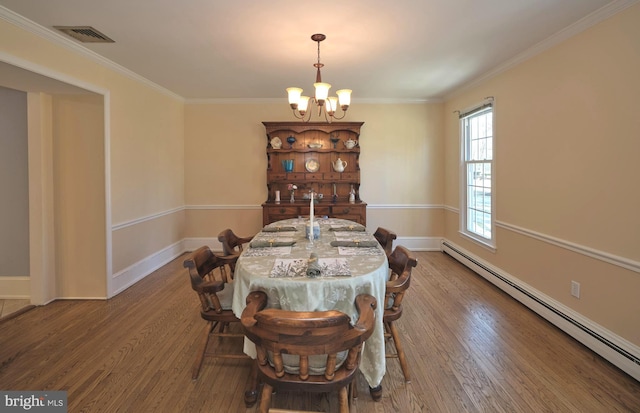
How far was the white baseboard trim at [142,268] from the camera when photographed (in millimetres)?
3588

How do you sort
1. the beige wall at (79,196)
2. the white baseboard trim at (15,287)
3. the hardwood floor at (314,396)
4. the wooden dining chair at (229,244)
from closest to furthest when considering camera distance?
the hardwood floor at (314,396) < the wooden dining chair at (229,244) < the beige wall at (79,196) < the white baseboard trim at (15,287)

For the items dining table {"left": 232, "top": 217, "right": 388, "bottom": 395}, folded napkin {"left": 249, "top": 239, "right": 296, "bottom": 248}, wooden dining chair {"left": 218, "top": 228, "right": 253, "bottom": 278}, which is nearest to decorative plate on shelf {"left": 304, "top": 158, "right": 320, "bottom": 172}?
wooden dining chair {"left": 218, "top": 228, "right": 253, "bottom": 278}

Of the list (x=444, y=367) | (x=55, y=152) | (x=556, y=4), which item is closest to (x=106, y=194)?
(x=55, y=152)

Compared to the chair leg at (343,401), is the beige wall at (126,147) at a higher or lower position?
higher

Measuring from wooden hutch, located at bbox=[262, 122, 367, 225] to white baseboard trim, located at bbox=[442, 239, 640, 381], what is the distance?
2034 millimetres

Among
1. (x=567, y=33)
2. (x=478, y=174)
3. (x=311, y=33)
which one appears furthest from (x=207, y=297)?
(x=478, y=174)

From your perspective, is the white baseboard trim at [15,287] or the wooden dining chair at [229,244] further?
the white baseboard trim at [15,287]

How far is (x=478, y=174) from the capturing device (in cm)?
432

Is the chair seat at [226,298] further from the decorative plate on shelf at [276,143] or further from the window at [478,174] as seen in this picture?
the decorative plate on shelf at [276,143]

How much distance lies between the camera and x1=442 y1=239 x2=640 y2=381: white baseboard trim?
2119 millimetres

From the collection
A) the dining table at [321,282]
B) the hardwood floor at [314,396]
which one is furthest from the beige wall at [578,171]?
the dining table at [321,282]

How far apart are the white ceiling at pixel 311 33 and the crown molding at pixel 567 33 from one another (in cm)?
2

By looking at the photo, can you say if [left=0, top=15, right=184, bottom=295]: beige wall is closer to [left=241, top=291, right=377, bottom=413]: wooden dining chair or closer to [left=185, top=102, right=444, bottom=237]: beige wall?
[left=185, top=102, right=444, bottom=237]: beige wall

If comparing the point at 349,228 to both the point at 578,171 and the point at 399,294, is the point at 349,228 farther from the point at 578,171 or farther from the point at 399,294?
the point at 578,171
